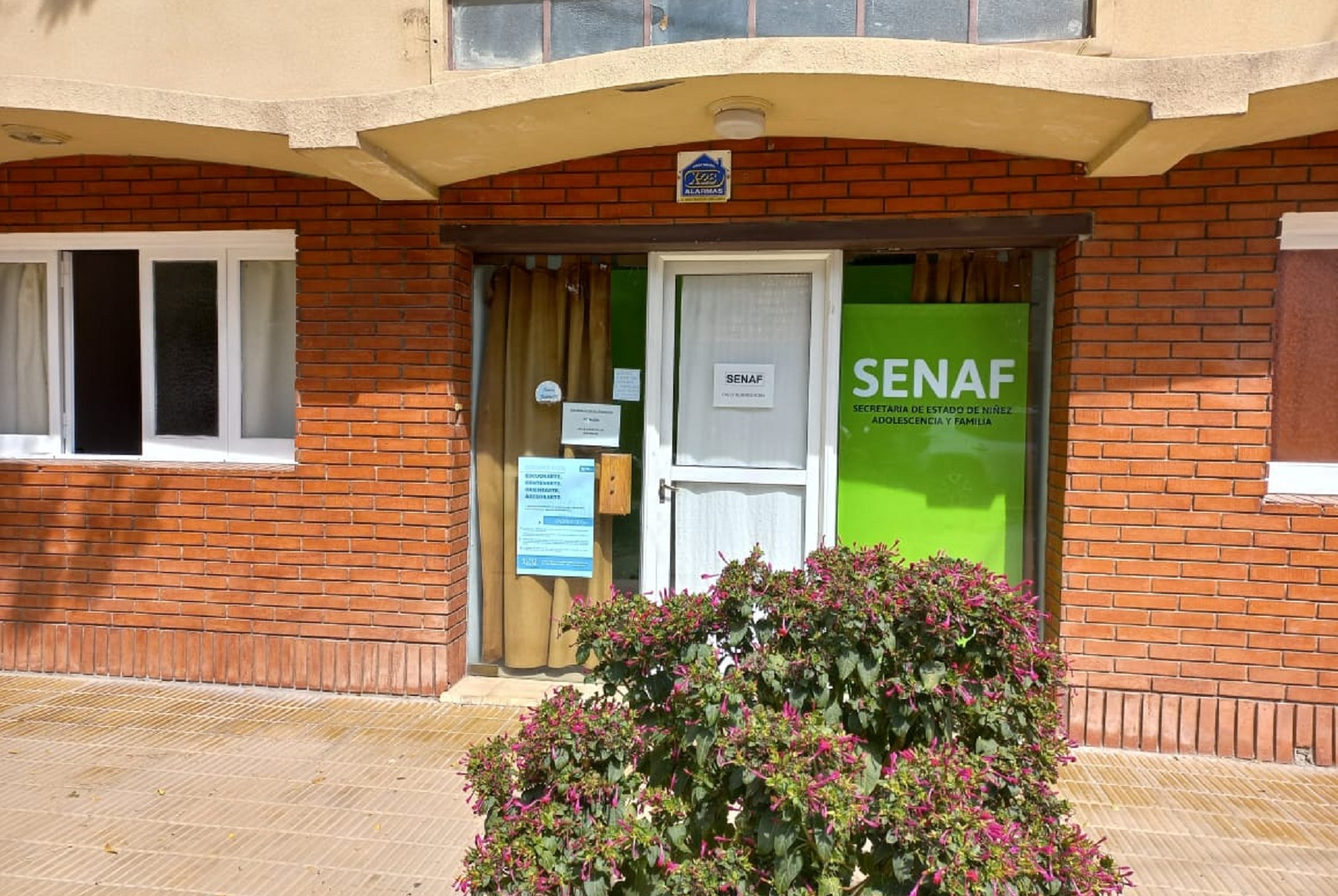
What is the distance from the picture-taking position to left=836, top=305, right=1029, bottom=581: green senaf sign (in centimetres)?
486

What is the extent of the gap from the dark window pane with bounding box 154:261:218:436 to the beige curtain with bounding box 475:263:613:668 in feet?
5.31

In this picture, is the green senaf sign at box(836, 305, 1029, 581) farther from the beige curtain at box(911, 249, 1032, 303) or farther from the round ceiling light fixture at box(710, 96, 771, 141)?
the round ceiling light fixture at box(710, 96, 771, 141)

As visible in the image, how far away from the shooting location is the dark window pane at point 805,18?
4.25 metres

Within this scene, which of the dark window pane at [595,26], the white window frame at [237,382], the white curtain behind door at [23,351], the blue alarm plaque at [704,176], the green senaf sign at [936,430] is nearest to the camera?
the dark window pane at [595,26]

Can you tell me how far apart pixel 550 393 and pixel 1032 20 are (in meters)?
3.03

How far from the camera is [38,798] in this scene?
154 inches

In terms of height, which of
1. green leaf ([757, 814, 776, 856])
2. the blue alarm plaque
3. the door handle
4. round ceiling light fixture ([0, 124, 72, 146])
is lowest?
green leaf ([757, 814, 776, 856])

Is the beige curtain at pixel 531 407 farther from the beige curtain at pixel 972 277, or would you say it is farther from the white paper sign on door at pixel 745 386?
the beige curtain at pixel 972 277

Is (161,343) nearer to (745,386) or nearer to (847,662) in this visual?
(745,386)

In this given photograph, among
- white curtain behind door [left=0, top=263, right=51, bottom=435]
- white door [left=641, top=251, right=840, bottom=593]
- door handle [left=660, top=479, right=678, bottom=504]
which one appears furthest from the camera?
white curtain behind door [left=0, top=263, right=51, bottom=435]

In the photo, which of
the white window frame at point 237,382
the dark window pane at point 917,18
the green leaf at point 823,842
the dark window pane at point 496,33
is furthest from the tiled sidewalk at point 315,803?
the dark window pane at point 917,18

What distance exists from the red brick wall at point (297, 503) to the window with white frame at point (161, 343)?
0.18 metres

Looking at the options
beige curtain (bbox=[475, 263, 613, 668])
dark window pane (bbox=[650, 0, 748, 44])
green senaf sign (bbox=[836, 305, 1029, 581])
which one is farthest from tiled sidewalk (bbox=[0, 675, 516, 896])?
dark window pane (bbox=[650, 0, 748, 44])

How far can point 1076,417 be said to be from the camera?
4480 millimetres
